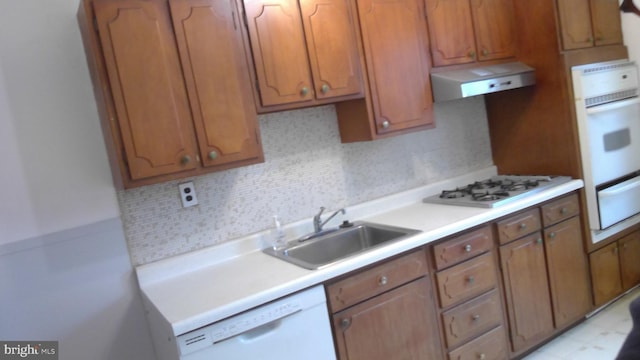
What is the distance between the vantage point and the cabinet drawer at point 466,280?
202 centimetres

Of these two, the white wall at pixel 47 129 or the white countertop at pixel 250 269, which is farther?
the white wall at pixel 47 129

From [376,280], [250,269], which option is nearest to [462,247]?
[376,280]

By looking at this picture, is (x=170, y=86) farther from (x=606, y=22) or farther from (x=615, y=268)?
(x=615, y=268)

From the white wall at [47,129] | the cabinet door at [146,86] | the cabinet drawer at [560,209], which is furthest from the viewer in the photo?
the cabinet drawer at [560,209]

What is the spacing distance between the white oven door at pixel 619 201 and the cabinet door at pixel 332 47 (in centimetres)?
166

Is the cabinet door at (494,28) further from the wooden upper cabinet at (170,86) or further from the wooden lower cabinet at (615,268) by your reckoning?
the wooden upper cabinet at (170,86)

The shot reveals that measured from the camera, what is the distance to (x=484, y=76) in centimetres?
243

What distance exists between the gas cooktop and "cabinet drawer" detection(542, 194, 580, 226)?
103 mm

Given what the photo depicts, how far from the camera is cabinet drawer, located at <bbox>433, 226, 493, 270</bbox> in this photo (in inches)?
79.3

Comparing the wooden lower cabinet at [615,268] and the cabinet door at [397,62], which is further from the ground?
the cabinet door at [397,62]

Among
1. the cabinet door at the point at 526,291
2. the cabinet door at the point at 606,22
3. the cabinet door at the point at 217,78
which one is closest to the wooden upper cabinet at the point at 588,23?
the cabinet door at the point at 606,22

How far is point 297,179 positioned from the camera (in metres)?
2.34

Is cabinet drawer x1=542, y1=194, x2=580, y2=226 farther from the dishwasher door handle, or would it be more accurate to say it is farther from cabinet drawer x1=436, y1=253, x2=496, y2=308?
the dishwasher door handle

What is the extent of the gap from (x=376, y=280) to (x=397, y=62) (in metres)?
1.17
